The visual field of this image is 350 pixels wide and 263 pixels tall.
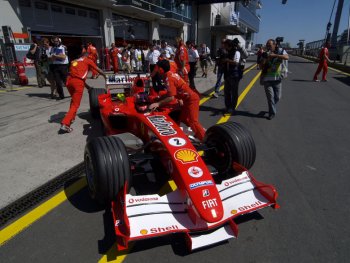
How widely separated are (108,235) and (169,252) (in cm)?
60

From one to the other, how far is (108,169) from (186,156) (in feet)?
2.50

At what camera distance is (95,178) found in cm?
254

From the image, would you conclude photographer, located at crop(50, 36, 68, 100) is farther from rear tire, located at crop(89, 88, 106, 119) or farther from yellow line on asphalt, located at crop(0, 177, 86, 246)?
yellow line on asphalt, located at crop(0, 177, 86, 246)

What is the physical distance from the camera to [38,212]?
109 inches

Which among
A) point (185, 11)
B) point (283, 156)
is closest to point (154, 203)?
point (283, 156)

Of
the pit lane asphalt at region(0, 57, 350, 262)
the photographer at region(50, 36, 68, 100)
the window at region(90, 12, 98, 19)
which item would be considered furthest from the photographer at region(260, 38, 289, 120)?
the window at region(90, 12, 98, 19)

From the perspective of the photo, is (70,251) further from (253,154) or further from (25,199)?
(253,154)

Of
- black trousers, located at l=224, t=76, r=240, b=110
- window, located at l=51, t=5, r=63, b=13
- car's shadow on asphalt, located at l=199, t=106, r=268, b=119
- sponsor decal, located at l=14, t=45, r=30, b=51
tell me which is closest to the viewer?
black trousers, located at l=224, t=76, r=240, b=110

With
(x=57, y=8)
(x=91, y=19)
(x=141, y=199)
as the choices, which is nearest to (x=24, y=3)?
(x=57, y=8)

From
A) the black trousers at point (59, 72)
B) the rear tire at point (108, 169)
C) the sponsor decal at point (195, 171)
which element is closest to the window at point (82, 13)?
the black trousers at point (59, 72)

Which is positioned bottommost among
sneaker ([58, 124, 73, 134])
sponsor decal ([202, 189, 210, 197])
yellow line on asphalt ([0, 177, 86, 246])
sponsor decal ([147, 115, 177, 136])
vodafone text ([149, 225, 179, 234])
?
yellow line on asphalt ([0, 177, 86, 246])

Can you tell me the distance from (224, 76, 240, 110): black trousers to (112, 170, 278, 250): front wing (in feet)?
13.2

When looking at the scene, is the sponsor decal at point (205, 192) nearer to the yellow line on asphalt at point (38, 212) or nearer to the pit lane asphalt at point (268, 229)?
the pit lane asphalt at point (268, 229)

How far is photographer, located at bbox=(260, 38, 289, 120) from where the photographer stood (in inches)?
230
